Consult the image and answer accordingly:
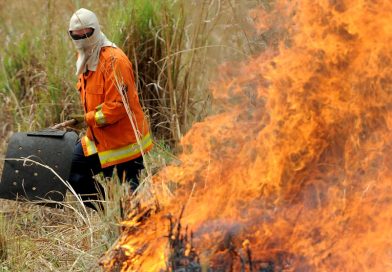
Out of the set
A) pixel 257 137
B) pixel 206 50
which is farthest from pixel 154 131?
pixel 257 137

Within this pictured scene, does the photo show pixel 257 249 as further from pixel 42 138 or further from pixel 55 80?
pixel 55 80

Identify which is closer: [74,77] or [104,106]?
[104,106]

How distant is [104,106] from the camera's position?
4.91 meters

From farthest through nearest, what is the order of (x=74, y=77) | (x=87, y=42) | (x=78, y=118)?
(x=74, y=77) < (x=78, y=118) < (x=87, y=42)

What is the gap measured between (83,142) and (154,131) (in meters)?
1.17

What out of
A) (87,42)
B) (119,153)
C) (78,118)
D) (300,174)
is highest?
(87,42)

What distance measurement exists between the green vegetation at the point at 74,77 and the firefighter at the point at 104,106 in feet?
0.64

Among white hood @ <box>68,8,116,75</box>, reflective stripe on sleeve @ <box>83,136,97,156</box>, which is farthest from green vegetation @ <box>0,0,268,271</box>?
white hood @ <box>68,8,116,75</box>

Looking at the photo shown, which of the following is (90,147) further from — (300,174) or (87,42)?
(300,174)

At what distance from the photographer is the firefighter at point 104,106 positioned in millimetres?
4941

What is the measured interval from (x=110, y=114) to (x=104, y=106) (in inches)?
2.8

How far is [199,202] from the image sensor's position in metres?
3.67

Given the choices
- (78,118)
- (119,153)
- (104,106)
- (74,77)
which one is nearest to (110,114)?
(104,106)

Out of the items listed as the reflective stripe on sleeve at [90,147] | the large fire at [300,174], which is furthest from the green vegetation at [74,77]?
the large fire at [300,174]
